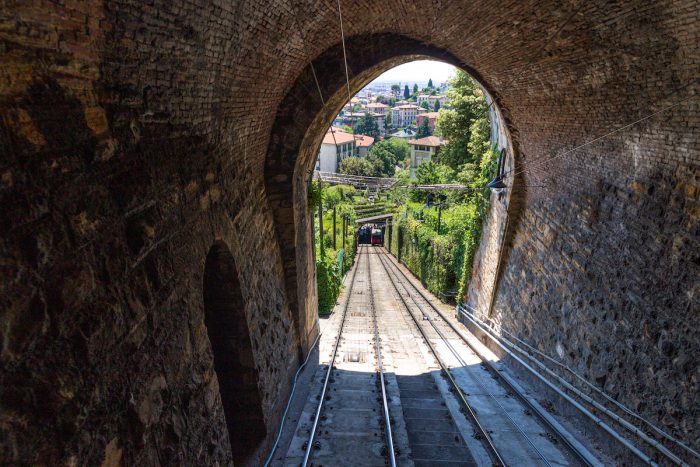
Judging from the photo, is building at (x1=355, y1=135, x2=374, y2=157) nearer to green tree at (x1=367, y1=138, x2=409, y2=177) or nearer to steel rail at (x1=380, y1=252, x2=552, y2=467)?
green tree at (x1=367, y1=138, x2=409, y2=177)

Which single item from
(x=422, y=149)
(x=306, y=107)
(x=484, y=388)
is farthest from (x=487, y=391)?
(x=422, y=149)

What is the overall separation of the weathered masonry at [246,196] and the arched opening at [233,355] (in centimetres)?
3

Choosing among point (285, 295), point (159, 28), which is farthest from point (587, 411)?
point (159, 28)

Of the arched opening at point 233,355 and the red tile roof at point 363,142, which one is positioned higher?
the red tile roof at point 363,142

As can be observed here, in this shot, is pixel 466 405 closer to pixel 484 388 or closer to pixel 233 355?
pixel 484 388

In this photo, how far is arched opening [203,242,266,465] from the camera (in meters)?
5.95

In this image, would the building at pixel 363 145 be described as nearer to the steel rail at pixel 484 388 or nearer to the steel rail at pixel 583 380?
the steel rail at pixel 484 388

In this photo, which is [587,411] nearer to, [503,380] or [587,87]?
[503,380]

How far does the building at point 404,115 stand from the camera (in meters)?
136

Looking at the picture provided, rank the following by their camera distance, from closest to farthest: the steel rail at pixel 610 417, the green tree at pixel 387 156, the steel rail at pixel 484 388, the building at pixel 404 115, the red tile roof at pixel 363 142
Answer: the steel rail at pixel 610 417 → the steel rail at pixel 484 388 → the green tree at pixel 387 156 → the red tile roof at pixel 363 142 → the building at pixel 404 115

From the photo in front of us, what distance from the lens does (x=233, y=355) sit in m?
6.29

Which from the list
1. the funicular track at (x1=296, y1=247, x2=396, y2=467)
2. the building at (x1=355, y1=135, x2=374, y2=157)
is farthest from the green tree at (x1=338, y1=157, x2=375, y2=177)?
the funicular track at (x1=296, y1=247, x2=396, y2=467)

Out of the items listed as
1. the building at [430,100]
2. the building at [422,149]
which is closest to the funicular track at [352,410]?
the building at [422,149]

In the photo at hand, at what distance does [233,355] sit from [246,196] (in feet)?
6.95
